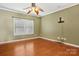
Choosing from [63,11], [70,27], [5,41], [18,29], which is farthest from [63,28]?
[5,41]

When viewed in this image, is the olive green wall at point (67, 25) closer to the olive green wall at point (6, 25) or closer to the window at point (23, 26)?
the window at point (23, 26)

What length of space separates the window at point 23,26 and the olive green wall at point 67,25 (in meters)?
1.48

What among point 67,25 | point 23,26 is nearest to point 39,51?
point 67,25

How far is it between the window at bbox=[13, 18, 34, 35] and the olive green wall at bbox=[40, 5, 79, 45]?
1484 mm

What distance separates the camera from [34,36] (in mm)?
6020

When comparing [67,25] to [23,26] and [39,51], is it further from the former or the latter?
[23,26]

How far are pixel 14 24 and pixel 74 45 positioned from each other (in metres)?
3.99

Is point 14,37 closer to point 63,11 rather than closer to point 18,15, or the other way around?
point 18,15

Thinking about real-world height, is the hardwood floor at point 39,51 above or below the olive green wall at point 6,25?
below

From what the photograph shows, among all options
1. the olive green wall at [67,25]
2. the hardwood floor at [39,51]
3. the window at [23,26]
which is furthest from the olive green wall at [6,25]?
the olive green wall at [67,25]

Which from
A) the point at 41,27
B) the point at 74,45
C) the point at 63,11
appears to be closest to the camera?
the point at 74,45

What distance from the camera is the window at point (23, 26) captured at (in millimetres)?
4871

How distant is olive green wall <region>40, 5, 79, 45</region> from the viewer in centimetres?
333

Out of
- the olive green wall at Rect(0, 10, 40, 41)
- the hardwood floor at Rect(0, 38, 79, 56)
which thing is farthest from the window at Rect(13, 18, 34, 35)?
the hardwood floor at Rect(0, 38, 79, 56)
